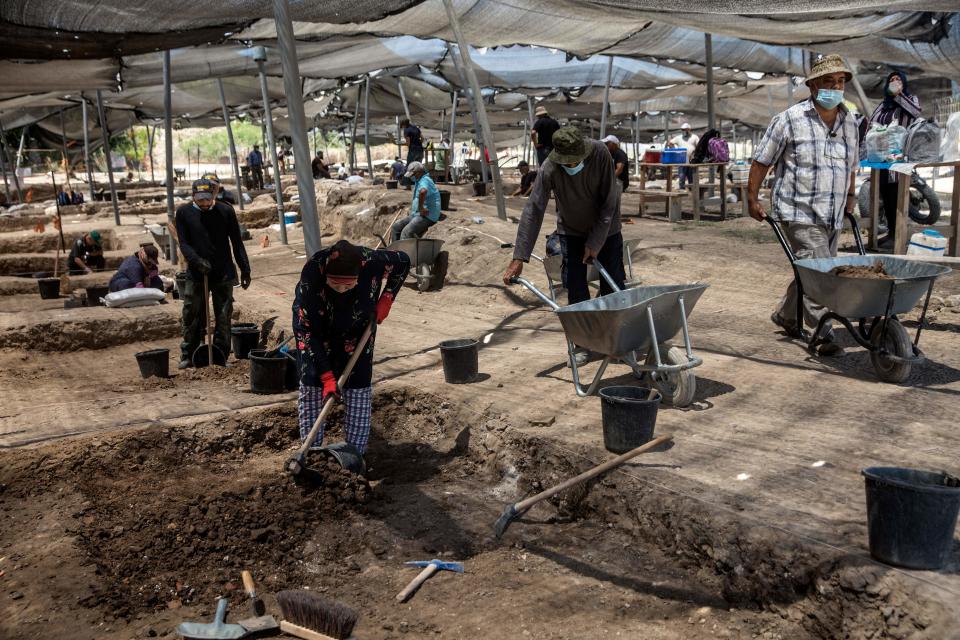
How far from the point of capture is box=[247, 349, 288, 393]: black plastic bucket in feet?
19.9

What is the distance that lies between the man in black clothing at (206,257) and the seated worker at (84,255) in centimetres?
685

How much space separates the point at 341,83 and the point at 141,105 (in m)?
6.44

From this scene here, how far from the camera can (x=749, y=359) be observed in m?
5.70

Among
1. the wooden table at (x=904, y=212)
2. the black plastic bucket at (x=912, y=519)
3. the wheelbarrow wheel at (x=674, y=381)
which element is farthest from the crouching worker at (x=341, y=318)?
the wooden table at (x=904, y=212)

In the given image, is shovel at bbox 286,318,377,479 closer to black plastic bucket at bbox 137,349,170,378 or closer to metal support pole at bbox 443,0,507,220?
black plastic bucket at bbox 137,349,170,378

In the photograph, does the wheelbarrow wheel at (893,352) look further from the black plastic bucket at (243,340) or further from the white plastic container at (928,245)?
the black plastic bucket at (243,340)

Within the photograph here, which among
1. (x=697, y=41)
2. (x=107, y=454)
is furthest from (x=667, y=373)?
(x=697, y=41)

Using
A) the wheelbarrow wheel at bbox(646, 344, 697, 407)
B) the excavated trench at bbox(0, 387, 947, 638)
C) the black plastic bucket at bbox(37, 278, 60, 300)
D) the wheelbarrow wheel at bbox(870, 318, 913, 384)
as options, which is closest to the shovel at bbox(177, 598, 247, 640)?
the excavated trench at bbox(0, 387, 947, 638)

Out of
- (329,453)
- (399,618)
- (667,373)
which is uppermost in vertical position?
(667,373)

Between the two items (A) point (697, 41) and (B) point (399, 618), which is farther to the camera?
(A) point (697, 41)

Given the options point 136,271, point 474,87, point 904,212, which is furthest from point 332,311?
point 474,87

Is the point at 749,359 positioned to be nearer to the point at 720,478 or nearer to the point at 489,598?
the point at 720,478

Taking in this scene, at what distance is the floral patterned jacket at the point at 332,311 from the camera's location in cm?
449

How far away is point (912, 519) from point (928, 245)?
5145 mm
